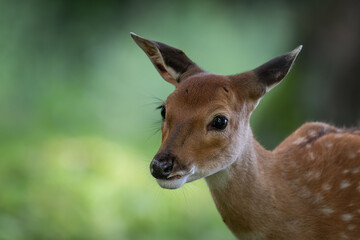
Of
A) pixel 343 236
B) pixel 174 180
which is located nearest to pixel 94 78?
pixel 343 236

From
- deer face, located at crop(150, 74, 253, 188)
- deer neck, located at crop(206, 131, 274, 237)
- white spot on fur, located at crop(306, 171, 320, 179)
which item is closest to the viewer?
deer face, located at crop(150, 74, 253, 188)

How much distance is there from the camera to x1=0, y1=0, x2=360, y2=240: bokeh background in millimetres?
8055

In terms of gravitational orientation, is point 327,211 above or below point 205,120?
below

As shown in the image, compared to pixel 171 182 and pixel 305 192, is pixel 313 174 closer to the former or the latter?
pixel 305 192

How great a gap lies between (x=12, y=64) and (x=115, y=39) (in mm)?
1305

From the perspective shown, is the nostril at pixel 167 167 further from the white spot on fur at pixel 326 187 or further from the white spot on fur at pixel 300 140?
the white spot on fur at pixel 300 140

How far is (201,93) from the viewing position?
14.5 ft

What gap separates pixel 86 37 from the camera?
8.85 meters

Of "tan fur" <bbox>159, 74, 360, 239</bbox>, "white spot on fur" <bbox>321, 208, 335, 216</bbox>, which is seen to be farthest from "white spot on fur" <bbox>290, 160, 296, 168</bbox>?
"white spot on fur" <bbox>321, 208, 335, 216</bbox>

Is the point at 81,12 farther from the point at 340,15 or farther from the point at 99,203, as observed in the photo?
the point at 340,15

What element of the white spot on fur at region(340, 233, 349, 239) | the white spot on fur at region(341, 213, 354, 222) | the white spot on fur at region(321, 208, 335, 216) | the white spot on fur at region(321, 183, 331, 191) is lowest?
the white spot on fur at region(340, 233, 349, 239)

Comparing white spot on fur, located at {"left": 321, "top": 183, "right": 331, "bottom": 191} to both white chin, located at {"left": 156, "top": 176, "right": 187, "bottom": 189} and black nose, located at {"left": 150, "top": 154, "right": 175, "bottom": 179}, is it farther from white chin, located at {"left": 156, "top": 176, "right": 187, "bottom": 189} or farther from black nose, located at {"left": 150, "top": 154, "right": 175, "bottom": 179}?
black nose, located at {"left": 150, "top": 154, "right": 175, "bottom": 179}

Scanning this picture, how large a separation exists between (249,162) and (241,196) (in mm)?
221

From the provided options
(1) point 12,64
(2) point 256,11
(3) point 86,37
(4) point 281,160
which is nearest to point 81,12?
(3) point 86,37
